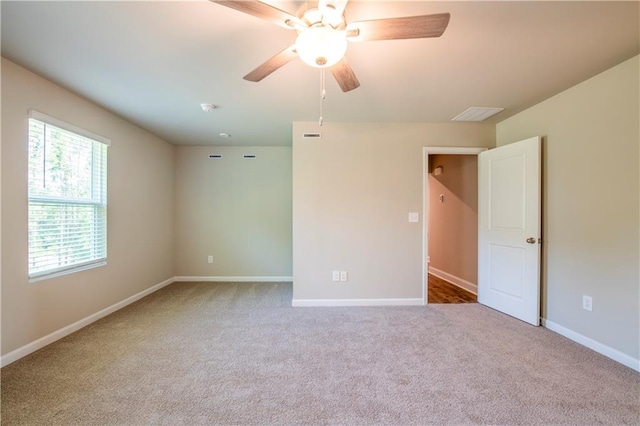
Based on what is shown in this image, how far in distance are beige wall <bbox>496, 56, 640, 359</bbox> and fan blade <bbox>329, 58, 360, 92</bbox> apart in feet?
7.19

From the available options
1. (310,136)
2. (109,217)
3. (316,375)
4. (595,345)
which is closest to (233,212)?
(109,217)

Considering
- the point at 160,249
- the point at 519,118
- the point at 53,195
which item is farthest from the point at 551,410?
the point at 160,249

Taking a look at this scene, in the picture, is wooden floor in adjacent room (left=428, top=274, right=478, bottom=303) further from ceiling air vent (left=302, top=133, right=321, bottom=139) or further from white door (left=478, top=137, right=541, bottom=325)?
ceiling air vent (left=302, top=133, right=321, bottom=139)

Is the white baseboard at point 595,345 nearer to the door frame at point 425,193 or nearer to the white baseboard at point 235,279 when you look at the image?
the door frame at point 425,193

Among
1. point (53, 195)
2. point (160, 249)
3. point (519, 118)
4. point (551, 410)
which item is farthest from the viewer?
point (160, 249)

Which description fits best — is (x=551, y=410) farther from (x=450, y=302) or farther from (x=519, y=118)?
(x=519, y=118)

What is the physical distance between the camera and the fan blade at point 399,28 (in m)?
1.25

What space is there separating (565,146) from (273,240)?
405cm

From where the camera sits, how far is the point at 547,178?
2.77m

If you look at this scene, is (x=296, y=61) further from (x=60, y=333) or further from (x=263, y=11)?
(x=60, y=333)

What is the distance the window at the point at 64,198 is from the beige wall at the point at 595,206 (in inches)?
190

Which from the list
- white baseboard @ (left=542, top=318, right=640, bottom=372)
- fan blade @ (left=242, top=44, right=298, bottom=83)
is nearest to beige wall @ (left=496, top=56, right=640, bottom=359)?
white baseboard @ (left=542, top=318, right=640, bottom=372)

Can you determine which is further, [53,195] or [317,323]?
[317,323]

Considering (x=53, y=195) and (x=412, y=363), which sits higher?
(x=53, y=195)
